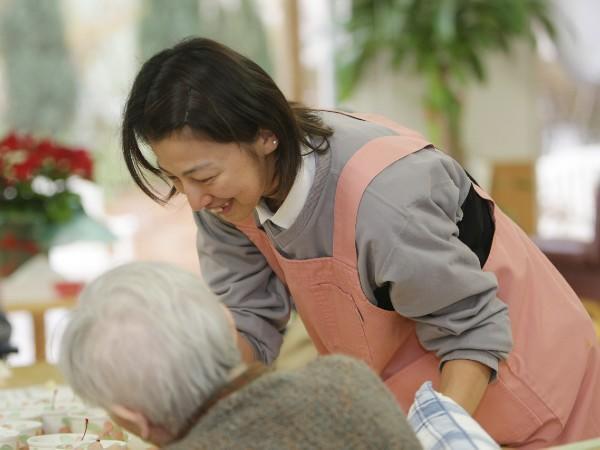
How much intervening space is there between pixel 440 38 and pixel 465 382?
4.25m

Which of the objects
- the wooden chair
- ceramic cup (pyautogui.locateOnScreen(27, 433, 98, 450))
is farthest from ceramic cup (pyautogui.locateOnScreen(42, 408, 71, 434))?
the wooden chair

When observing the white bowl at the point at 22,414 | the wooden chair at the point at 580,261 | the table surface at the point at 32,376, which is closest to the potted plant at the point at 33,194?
the table surface at the point at 32,376

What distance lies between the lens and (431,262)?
1.28 metres

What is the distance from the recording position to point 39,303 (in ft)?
10.4

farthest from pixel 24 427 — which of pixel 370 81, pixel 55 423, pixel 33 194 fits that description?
pixel 370 81

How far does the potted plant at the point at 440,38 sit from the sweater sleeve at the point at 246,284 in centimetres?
386

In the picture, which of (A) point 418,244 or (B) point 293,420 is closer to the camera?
(B) point 293,420

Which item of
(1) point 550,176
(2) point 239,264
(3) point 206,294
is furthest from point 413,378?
(1) point 550,176

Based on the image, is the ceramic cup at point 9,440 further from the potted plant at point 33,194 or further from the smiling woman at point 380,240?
the potted plant at point 33,194

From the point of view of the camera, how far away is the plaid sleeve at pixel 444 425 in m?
1.15

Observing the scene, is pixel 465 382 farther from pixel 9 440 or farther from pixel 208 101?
pixel 9 440

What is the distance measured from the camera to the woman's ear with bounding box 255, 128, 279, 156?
132 cm

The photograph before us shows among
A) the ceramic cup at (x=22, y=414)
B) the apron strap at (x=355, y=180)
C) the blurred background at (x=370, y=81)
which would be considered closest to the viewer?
the apron strap at (x=355, y=180)

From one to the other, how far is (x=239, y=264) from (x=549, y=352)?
0.57 meters
